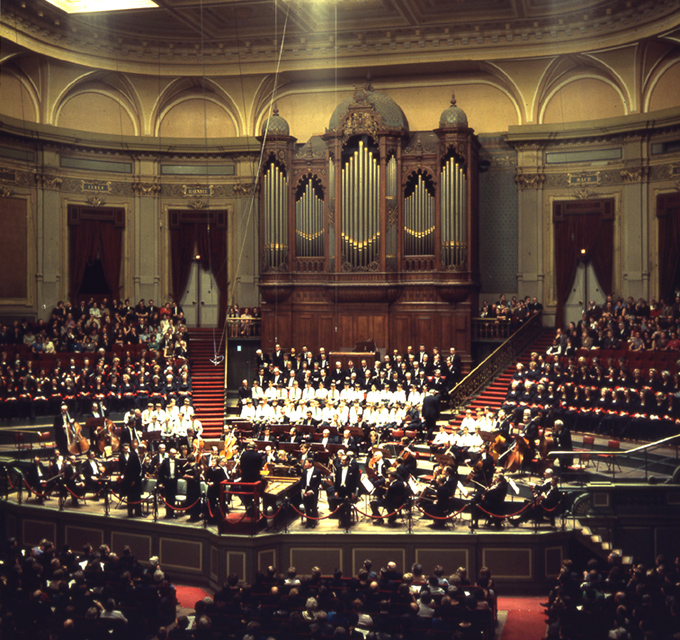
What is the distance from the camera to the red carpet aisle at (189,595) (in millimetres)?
14211

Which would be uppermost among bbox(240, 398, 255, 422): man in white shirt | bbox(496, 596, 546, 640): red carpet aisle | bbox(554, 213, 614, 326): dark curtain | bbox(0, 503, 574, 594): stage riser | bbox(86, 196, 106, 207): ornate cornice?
bbox(86, 196, 106, 207): ornate cornice

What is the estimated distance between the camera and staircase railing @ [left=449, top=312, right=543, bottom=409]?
21.2 m

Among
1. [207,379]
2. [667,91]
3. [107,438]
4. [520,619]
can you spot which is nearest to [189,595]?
[107,438]

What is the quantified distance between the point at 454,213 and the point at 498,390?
538 centimetres

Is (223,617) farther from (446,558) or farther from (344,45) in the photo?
(344,45)

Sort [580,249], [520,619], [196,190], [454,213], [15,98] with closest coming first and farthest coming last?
1. [520,619]
2. [454,213]
3. [15,98]
4. [580,249]
5. [196,190]

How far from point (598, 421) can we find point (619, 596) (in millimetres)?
8295

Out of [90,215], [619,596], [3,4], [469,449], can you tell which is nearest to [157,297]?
[90,215]

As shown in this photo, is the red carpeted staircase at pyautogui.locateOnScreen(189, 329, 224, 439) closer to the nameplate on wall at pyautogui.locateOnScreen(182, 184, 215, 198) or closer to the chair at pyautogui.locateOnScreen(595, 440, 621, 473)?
the nameplate on wall at pyautogui.locateOnScreen(182, 184, 215, 198)

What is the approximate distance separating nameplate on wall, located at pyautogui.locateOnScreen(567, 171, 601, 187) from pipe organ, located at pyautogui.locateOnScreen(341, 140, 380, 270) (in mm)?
6066

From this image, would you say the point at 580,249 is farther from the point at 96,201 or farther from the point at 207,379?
the point at 96,201

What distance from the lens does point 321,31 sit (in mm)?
25188

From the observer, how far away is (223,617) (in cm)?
1095

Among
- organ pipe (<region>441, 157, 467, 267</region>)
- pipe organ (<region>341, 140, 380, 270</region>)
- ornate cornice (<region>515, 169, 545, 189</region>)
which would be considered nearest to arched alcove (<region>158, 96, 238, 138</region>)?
pipe organ (<region>341, 140, 380, 270</region>)
